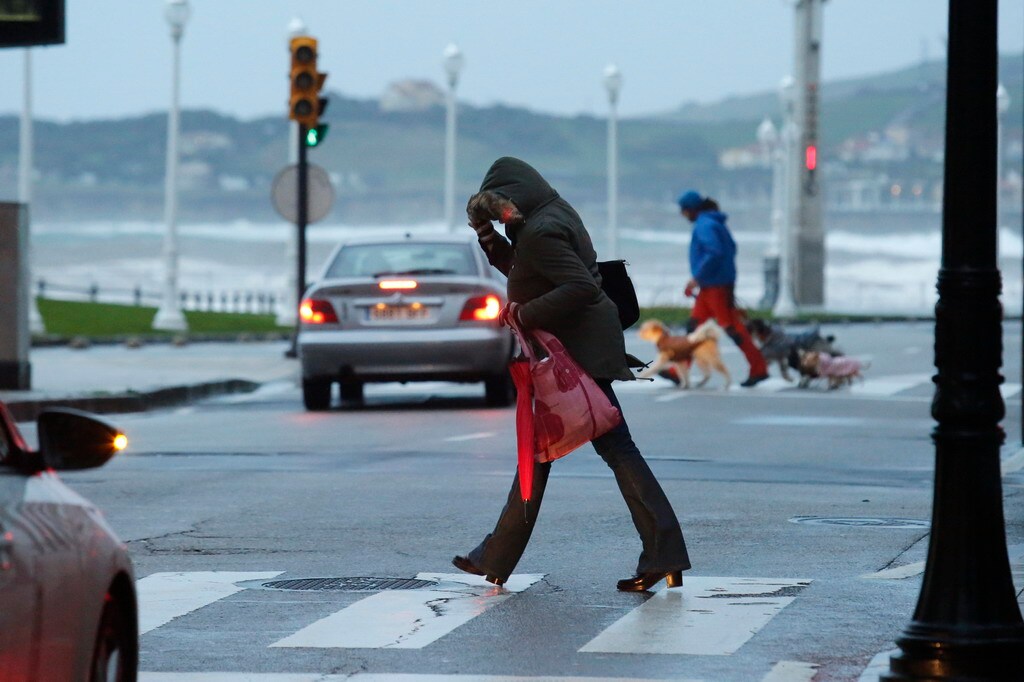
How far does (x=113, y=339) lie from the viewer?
35.6 m

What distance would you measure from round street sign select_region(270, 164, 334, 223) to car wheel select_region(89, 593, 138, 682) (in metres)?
23.2

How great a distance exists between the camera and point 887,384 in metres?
25.4

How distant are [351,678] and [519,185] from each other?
2.49m

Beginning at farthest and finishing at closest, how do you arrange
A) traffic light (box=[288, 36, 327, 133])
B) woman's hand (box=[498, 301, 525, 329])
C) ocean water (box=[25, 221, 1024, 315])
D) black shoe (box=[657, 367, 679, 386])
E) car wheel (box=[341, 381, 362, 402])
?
ocean water (box=[25, 221, 1024, 315]) → traffic light (box=[288, 36, 327, 133]) → black shoe (box=[657, 367, 679, 386]) → car wheel (box=[341, 381, 362, 402]) → woman's hand (box=[498, 301, 525, 329])

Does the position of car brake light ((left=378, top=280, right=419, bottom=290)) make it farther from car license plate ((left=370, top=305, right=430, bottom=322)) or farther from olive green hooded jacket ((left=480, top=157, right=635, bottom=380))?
olive green hooded jacket ((left=480, top=157, right=635, bottom=380))

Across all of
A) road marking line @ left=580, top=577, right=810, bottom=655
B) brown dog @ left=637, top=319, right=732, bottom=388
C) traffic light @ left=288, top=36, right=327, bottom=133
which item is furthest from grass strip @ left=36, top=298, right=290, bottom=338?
road marking line @ left=580, top=577, right=810, bottom=655

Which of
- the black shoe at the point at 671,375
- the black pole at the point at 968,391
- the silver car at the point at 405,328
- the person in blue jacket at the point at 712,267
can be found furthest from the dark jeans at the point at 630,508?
the black shoe at the point at 671,375

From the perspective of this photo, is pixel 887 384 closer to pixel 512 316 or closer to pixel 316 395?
pixel 316 395

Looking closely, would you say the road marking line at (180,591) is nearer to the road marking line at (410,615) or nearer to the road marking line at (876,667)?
the road marking line at (410,615)

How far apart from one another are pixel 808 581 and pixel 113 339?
2695cm

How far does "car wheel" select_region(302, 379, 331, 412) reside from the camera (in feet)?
66.7

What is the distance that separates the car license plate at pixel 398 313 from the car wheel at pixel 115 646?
13768mm

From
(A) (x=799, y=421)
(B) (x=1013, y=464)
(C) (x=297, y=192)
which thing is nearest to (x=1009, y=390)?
(A) (x=799, y=421)

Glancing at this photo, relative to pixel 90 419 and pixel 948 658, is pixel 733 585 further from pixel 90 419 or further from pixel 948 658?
pixel 90 419
